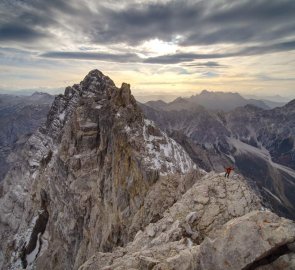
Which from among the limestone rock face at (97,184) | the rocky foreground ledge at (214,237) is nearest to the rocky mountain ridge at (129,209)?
the rocky foreground ledge at (214,237)

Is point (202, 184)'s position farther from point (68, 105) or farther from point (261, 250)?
point (68, 105)

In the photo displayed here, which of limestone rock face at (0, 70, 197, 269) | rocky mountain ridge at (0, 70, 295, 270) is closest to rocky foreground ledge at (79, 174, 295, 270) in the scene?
rocky mountain ridge at (0, 70, 295, 270)

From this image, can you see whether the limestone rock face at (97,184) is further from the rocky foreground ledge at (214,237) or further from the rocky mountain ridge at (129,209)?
the rocky foreground ledge at (214,237)

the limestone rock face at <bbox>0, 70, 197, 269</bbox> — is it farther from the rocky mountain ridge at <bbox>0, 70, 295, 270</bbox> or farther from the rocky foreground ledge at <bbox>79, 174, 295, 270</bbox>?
the rocky foreground ledge at <bbox>79, 174, 295, 270</bbox>

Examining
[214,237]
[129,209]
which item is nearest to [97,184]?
[129,209]

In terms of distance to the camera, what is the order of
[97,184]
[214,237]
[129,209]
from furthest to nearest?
[97,184]
[129,209]
[214,237]

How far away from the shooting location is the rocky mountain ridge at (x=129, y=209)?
19.2 metres

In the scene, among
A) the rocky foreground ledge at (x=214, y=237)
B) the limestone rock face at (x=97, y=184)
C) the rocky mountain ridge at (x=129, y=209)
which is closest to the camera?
the rocky foreground ledge at (x=214, y=237)

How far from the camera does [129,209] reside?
1994 inches

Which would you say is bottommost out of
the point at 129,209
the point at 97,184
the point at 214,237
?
the point at 97,184

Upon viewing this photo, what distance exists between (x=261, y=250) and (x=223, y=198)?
14294 millimetres

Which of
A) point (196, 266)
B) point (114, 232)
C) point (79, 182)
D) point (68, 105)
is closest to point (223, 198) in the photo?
point (196, 266)

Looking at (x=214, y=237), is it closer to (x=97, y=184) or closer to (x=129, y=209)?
(x=129, y=209)

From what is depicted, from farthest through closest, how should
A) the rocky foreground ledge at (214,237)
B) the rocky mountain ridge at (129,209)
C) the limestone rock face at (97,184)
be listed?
the limestone rock face at (97,184)
the rocky mountain ridge at (129,209)
the rocky foreground ledge at (214,237)
